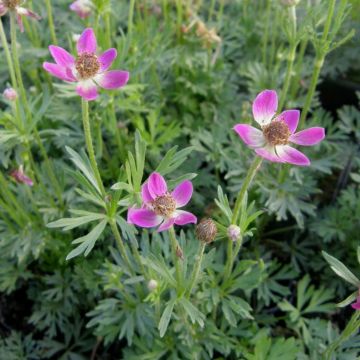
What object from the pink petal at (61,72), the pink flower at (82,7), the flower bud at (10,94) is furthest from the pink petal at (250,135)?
the pink flower at (82,7)

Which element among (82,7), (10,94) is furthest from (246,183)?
(82,7)

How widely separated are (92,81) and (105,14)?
1.94 ft

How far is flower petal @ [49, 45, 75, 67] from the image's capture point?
1094 mm

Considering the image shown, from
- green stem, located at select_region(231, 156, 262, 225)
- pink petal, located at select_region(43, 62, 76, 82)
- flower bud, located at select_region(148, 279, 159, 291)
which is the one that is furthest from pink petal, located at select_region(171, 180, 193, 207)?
pink petal, located at select_region(43, 62, 76, 82)

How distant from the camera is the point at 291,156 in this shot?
0.99m

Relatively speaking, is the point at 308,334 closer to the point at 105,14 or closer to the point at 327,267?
the point at 327,267

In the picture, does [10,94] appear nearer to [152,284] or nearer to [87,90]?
[87,90]

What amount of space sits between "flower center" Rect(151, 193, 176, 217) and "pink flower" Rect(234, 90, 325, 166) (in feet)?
0.73

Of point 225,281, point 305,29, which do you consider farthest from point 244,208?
point 305,29

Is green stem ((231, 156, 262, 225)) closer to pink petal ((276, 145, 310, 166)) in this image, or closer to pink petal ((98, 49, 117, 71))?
pink petal ((276, 145, 310, 166))

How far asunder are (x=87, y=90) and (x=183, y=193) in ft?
1.08

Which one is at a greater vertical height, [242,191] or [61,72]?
[61,72]

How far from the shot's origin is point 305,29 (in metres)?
1.35

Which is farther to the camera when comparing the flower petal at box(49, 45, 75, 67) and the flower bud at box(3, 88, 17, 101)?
the flower bud at box(3, 88, 17, 101)
